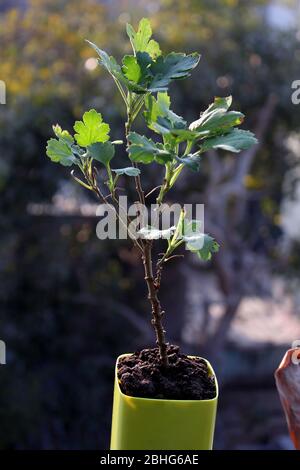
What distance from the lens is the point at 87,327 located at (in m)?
3.78

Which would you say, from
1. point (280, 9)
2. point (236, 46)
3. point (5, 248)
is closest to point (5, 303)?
point (5, 248)

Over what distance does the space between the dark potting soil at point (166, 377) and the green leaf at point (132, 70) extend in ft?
1.22

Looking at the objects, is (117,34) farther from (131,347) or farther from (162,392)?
(162,392)

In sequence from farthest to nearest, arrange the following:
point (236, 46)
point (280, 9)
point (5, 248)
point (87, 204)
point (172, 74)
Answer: point (280, 9)
point (236, 46)
point (87, 204)
point (5, 248)
point (172, 74)

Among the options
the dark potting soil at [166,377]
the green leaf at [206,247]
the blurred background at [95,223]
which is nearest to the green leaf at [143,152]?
the green leaf at [206,247]

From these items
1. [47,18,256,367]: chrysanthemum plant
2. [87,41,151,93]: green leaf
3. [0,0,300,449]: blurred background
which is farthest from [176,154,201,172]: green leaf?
[0,0,300,449]: blurred background

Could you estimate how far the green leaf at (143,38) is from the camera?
2.68ft

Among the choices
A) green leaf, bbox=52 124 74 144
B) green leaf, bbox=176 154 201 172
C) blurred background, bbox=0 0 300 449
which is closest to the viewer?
green leaf, bbox=176 154 201 172

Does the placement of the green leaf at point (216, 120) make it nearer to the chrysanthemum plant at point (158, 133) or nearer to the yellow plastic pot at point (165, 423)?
the chrysanthemum plant at point (158, 133)

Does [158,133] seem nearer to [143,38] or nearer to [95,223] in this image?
[143,38]

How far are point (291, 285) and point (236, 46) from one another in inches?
55.6

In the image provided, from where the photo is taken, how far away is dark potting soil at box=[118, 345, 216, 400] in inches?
32.8

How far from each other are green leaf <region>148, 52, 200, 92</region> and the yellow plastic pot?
381mm

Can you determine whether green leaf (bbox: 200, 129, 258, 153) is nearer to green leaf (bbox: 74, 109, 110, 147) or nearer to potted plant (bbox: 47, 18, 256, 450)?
potted plant (bbox: 47, 18, 256, 450)
